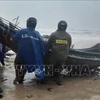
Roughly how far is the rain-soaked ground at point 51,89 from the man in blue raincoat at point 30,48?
48 centimetres

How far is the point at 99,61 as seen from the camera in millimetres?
9430

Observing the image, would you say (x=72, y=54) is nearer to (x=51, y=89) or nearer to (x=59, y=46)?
(x=59, y=46)

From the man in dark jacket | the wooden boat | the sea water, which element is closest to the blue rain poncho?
the man in dark jacket

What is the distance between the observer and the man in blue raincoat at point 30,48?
7.50 m

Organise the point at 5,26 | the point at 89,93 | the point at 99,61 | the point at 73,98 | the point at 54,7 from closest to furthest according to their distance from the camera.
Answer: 1. the point at 73,98
2. the point at 89,93
3. the point at 5,26
4. the point at 99,61
5. the point at 54,7

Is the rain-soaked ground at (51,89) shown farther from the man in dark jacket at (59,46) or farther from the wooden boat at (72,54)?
the man in dark jacket at (59,46)

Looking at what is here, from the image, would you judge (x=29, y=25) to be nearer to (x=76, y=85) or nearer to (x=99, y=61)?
(x=76, y=85)

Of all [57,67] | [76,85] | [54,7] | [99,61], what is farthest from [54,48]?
[54,7]

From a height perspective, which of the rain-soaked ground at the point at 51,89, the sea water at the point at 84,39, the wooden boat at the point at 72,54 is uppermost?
the wooden boat at the point at 72,54

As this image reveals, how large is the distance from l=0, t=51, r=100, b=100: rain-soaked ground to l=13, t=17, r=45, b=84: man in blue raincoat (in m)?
0.48

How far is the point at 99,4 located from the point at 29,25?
8804 centimetres

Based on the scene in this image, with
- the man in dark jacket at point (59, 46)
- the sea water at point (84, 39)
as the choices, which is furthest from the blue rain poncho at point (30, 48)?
the sea water at point (84, 39)

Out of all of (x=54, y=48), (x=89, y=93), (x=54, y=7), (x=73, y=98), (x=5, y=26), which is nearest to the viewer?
(x=73, y=98)

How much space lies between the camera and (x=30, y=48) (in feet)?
24.7
